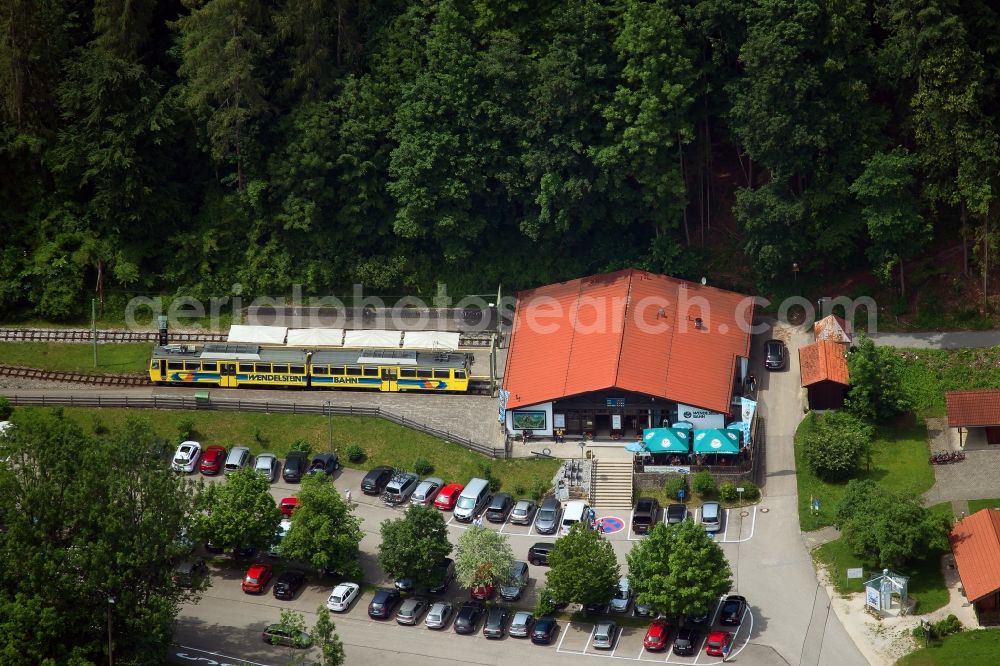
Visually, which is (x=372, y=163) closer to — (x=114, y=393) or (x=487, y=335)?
(x=487, y=335)

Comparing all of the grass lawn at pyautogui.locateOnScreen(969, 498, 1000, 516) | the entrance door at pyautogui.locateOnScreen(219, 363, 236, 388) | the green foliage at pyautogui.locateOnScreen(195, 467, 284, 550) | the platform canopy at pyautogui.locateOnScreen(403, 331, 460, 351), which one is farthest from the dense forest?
the green foliage at pyautogui.locateOnScreen(195, 467, 284, 550)

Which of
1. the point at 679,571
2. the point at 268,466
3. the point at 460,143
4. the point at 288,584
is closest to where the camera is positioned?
the point at 679,571

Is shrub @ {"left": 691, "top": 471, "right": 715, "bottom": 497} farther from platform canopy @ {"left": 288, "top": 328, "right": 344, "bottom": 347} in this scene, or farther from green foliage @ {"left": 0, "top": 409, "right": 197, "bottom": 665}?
green foliage @ {"left": 0, "top": 409, "right": 197, "bottom": 665}

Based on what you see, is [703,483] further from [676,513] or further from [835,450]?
[835,450]

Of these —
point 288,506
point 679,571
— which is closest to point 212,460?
point 288,506

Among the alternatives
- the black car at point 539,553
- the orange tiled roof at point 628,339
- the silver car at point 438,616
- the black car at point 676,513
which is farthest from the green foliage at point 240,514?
the black car at point 676,513

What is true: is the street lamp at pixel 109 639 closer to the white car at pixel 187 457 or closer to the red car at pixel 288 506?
the red car at pixel 288 506

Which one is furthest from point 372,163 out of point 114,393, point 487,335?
point 114,393
